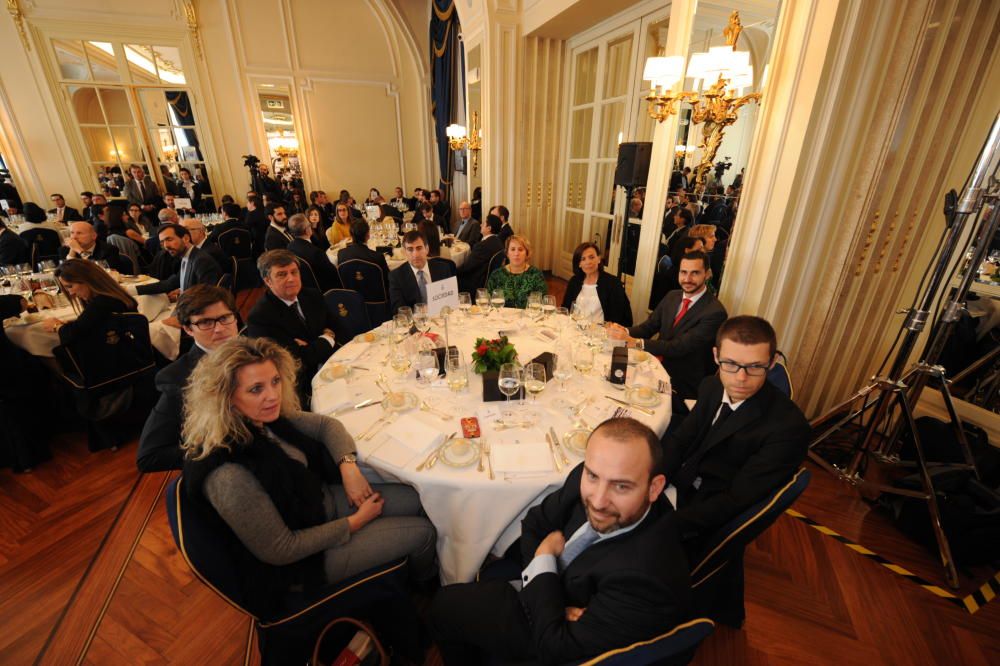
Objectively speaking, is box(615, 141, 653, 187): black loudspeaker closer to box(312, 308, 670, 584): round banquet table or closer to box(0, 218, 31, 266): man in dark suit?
box(312, 308, 670, 584): round banquet table

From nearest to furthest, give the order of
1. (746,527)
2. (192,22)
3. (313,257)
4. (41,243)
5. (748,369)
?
(746,527)
(748,369)
(313,257)
(41,243)
(192,22)

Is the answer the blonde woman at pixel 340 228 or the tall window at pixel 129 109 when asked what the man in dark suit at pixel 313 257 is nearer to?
the blonde woman at pixel 340 228

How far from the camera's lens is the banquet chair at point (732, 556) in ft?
4.28

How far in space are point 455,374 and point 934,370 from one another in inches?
112

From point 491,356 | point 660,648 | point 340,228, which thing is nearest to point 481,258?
point 340,228

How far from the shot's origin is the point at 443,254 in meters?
5.84

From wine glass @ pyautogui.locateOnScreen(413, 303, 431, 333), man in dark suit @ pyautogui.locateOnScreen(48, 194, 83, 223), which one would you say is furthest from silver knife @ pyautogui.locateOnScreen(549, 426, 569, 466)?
man in dark suit @ pyautogui.locateOnScreen(48, 194, 83, 223)

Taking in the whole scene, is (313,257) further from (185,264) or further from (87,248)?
(87,248)

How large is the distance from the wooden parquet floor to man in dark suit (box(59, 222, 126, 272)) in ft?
8.53

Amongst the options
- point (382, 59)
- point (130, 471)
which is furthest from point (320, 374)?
point (382, 59)

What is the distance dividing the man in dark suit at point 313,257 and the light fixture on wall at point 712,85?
11.4ft

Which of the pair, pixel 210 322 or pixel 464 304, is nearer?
pixel 210 322

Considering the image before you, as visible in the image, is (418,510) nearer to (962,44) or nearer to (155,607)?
(155,607)

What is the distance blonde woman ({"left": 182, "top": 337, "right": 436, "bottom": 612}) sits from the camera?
1.31m
